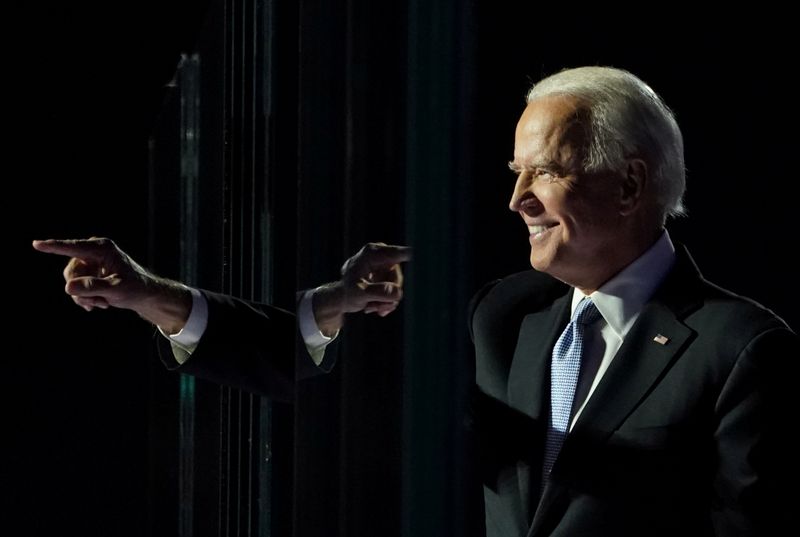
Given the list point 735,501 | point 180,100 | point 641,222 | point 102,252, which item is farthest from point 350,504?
point 180,100

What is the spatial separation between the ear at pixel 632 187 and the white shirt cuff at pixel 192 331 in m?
0.70

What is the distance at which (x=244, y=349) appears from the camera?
1.75 meters

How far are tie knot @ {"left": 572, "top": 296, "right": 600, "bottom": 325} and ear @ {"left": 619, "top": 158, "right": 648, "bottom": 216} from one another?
0.38 ft

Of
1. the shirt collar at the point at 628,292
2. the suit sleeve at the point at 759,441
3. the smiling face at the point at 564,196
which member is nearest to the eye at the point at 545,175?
the smiling face at the point at 564,196

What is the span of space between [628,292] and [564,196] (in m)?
0.15

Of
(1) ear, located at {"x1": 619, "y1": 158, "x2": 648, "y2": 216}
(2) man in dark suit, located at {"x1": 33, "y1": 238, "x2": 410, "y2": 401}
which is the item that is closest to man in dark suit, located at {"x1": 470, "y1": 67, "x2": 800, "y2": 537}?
(1) ear, located at {"x1": 619, "y1": 158, "x2": 648, "y2": 216}

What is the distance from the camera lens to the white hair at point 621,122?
1.37 metres

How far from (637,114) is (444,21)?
0.82m

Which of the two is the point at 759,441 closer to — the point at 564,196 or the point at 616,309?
the point at 616,309

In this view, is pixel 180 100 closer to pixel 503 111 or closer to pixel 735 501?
pixel 503 111

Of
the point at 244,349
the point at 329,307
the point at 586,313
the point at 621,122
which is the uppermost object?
the point at 621,122

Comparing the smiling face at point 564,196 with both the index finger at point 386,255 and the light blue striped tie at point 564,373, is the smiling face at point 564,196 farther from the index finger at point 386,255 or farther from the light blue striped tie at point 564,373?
the index finger at point 386,255

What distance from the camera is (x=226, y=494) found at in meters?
1.88

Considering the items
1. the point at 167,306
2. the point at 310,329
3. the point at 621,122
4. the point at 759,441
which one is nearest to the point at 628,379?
the point at 759,441
